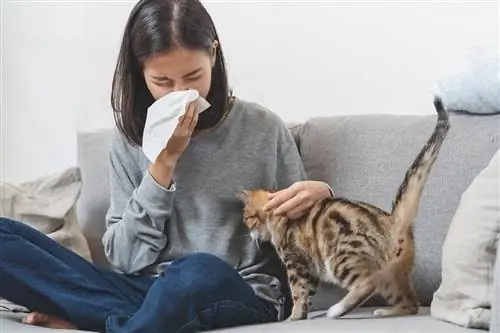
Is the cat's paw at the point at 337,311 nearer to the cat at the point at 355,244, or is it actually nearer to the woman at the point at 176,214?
the cat at the point at 355,244

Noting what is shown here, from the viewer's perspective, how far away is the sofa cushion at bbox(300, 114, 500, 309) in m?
1.49

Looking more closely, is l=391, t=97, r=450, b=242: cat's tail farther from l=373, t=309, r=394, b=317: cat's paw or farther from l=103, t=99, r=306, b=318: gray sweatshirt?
l=103, t=99, r=306, b=318: gray sweatshirt

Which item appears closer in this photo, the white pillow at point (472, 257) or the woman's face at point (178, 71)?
the white pillow at point (472, 257)

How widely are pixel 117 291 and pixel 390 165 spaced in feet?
1.88

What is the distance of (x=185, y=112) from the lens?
4.58 ft

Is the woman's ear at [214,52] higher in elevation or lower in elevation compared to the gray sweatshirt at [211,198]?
higher

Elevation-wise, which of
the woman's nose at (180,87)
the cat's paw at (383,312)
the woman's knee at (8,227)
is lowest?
the cat's paw at (383,312)

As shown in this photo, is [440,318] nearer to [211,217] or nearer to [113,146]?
[211,217]

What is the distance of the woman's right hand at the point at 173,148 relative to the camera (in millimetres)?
1408

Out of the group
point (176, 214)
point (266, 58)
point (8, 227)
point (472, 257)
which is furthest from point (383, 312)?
point (266, 58)

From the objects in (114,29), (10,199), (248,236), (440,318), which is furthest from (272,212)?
(114,29)

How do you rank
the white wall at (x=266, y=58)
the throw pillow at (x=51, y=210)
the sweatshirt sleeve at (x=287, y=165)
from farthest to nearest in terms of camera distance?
1. the white wall at (x=266, y=58)
2. the throw pillow at (x=51, y=210)
3. the sweatshirt sleeve at (x=287, y=165)

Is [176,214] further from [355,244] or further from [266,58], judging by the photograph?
[266,58]

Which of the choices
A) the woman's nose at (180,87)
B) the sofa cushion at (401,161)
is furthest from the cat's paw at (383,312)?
the woman's nose at (180,87)
